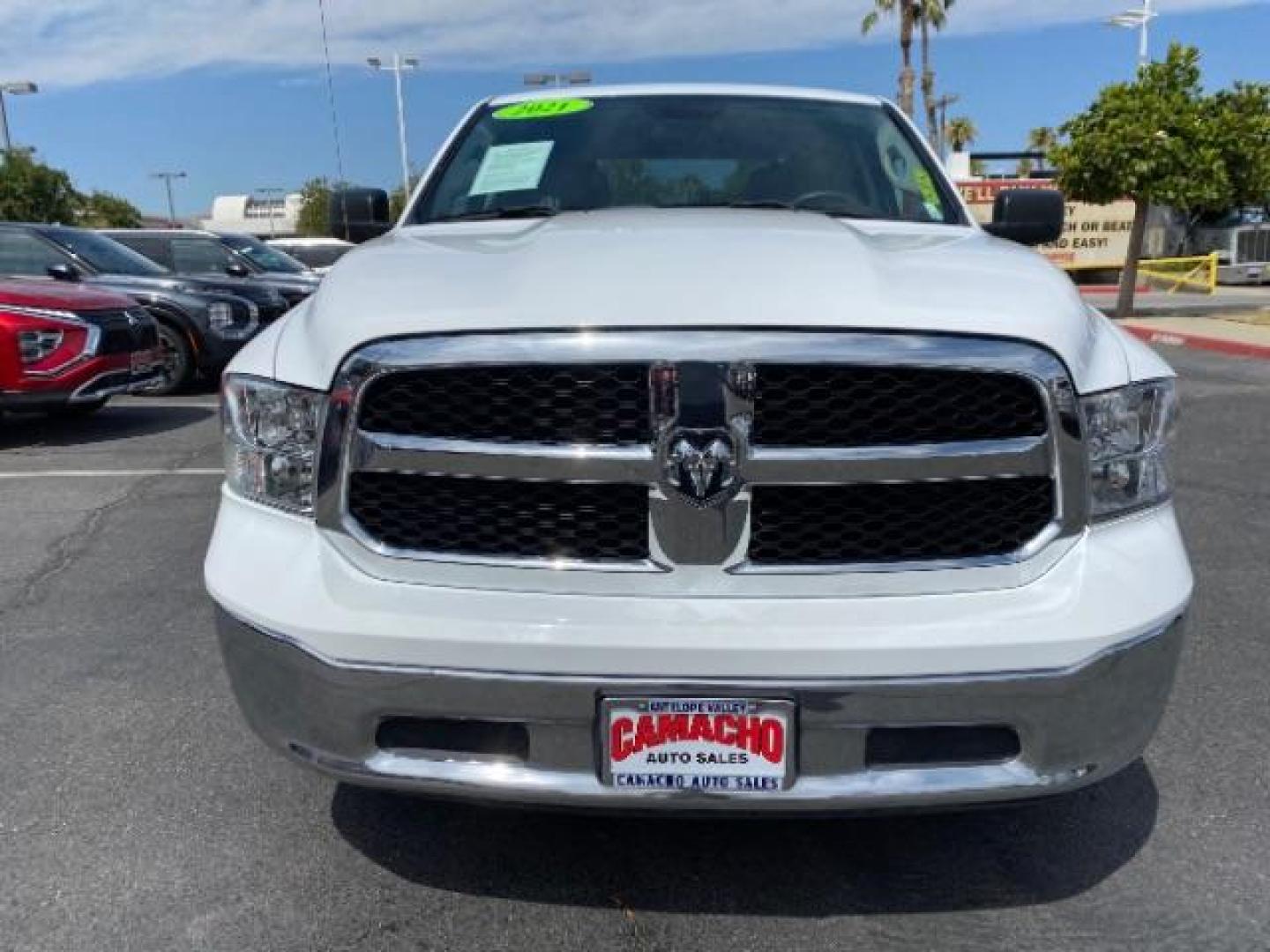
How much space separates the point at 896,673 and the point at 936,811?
315 mm

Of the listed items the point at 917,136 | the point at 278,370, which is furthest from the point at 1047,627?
the point at 917,136

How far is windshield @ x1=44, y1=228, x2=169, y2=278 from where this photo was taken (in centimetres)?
1027

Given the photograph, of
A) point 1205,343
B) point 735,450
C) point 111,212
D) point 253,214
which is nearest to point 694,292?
point 735,450

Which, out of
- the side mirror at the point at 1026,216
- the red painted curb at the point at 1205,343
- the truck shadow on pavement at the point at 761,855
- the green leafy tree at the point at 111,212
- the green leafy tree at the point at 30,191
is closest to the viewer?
the truck shadow on pavement at the point at 761,855

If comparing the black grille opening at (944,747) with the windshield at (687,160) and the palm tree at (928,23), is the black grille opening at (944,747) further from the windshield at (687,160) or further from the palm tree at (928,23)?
the palm tree at (928,23)

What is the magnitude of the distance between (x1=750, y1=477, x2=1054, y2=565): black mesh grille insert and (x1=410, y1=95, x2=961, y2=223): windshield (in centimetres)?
A: 157

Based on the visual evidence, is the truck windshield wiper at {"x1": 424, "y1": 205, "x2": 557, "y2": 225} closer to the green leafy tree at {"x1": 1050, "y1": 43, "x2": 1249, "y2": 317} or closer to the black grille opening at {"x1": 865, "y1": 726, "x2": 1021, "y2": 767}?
the black grille opening at {"x1": 865, "y1": 726, "x2": 1021, "y2": 767}

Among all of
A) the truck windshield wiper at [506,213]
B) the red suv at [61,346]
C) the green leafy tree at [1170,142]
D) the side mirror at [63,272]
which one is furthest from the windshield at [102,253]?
the green leafy tree at [1170,142]

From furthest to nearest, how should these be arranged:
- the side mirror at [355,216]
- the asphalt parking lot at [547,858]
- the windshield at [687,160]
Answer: the side mirror at [355,216] → the windshield at [687,160] → the asphalt parking lot at [547,858]

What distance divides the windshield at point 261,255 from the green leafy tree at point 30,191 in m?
28.1

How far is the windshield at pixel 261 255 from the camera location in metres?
13.9

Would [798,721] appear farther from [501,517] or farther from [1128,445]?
[1128,445]

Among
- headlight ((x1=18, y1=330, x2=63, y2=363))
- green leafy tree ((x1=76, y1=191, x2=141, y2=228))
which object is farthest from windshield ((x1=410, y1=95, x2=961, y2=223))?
green leafy tree ((x1=76, y1=191, x2=141, y2=228))

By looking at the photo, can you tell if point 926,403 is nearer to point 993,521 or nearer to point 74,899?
point 993,521
